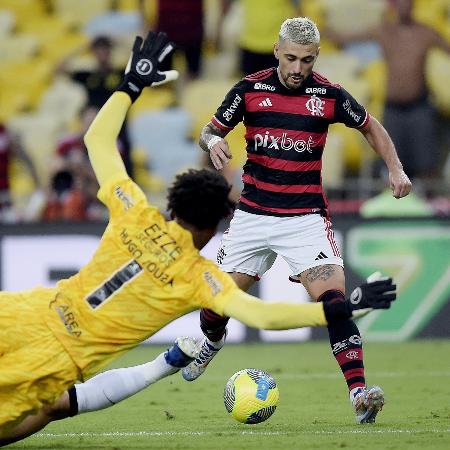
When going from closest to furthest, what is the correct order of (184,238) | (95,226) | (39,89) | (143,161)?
(184,238), (95,226), (143,161), (39,89)

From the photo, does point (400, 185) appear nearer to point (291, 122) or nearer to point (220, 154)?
point (291, 122)

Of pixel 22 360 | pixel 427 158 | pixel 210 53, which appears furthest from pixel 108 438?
pixel 210 53

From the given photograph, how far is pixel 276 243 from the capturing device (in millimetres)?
8375

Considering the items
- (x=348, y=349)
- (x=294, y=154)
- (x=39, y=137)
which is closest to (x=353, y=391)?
(x=348, y=349)

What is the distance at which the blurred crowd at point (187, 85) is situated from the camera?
1512cm

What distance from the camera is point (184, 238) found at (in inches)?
249

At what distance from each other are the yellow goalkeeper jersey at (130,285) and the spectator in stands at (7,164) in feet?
28.3

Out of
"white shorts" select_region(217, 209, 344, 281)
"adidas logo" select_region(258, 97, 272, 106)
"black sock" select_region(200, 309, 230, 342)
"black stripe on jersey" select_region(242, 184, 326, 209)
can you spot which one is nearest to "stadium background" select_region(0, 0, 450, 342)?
"black sock" select_region(200, 309, 230, 342)

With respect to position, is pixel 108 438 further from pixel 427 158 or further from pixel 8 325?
pixel 427 158

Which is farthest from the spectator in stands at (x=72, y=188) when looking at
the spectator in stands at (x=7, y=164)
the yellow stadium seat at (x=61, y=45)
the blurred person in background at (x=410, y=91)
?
the blurred person in background at (x=410, y=91)

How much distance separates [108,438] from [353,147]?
918cm

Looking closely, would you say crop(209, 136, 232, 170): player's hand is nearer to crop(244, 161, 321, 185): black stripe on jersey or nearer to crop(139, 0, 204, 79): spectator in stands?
crop(244, 161, 321, 185): black stripe on jersey

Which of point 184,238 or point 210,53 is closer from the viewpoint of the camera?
point 184,238

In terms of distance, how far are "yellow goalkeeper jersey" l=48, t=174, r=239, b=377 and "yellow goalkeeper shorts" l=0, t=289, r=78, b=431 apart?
2.7 inches
